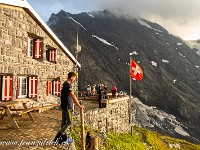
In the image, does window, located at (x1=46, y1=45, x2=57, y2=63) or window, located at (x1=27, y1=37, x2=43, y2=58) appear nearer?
window, located at (x1=27, y1=37, x2=43, y2=58)

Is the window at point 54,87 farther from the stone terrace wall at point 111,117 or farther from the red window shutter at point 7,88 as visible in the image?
the red window shutter at point 7,88

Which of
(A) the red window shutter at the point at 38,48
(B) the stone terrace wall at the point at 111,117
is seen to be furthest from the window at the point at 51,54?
(B) the stone terrace wall at the point at 111,117

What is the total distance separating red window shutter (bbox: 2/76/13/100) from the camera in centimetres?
1303

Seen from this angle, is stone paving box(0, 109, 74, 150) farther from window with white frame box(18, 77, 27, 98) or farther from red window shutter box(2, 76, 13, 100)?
window with white frame box(18, 77, 27, 98)

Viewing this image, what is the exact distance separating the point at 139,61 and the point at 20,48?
266 ft

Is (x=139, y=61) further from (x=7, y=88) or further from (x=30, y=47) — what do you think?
(x=7, y=88)

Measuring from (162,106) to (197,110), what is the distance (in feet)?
31.7

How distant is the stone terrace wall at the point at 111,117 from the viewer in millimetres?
16769

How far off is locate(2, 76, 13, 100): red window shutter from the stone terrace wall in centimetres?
459

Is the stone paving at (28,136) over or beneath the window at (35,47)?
beneath

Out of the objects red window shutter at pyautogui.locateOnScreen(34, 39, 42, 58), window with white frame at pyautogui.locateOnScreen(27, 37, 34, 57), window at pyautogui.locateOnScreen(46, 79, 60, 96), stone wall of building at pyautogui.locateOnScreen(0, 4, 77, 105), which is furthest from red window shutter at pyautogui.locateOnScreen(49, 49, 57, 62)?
window with white frame at pyautogui.locateOnScreen(27, 37, 34, 57)

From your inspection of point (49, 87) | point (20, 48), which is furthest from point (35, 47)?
point (49, 87)

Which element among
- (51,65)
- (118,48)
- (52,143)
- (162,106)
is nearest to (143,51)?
(118,48)

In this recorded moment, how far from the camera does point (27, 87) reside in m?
15.5
